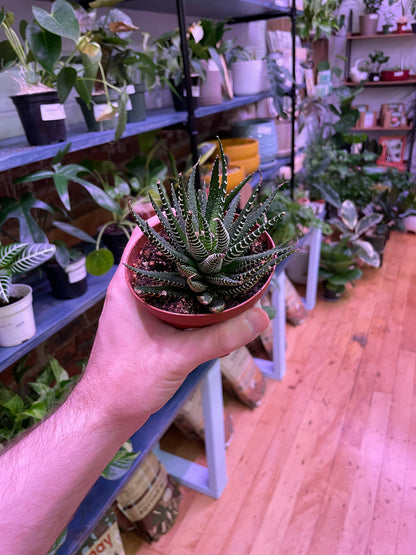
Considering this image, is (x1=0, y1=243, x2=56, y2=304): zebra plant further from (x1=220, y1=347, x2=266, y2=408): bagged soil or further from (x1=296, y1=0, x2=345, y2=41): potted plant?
(x1=296, y1=0, x2=345, y2=41): potted plant

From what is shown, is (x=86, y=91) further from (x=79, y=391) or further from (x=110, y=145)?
(x=79, y=391)

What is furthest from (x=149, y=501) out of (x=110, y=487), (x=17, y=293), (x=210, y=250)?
(x=210, y=250)

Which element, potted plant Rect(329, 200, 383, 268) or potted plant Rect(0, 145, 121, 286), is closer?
potted plant Rect(0, 145, 121, 286)

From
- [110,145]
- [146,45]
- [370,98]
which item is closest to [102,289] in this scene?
[110,145]

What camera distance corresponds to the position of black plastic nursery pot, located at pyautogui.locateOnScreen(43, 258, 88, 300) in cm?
111

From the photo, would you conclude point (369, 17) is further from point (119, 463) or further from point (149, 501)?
point (149, 501)

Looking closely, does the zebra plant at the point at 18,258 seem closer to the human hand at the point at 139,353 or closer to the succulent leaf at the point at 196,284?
the human hand at the point at 139,353

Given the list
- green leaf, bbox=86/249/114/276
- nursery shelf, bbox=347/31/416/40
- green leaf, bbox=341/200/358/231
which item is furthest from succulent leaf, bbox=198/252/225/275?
green leaf, bbox=341/200/358/231

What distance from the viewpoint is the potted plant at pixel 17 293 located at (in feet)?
2.79

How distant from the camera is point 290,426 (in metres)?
1.84

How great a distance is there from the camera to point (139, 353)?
0.61 meters

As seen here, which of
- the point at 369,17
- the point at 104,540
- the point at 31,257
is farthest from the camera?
the point at 369,17

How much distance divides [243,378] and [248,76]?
4.76 feet

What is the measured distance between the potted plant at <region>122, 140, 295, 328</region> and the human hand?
50 mm
